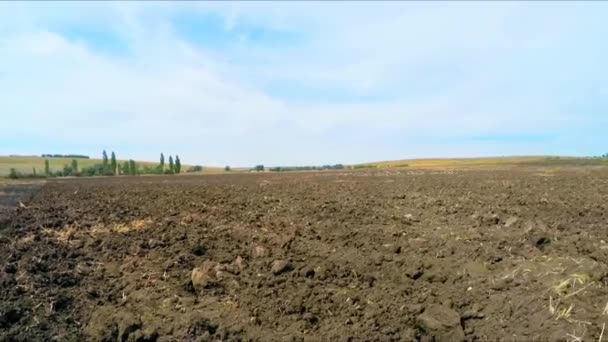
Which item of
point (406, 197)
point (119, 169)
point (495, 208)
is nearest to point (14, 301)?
point (495, 208)

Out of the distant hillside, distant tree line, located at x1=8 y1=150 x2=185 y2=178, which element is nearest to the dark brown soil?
the distant hillside

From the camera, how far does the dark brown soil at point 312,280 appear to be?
4.65 meters

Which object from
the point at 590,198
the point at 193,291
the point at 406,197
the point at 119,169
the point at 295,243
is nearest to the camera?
the point at 193,291

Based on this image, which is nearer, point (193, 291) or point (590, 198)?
point (193, 291)

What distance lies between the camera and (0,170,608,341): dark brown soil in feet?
15.3

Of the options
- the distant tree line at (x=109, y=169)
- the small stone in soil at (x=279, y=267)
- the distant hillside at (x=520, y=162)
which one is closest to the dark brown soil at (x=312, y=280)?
the small stone in soil at (x=279, y=267)

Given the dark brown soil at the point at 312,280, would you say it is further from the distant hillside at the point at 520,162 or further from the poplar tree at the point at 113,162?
the poplar tree at the point at 113,162

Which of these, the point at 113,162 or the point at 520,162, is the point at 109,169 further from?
the point at 520,162

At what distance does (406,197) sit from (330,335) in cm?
1049

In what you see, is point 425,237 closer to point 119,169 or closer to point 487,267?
point 487,267

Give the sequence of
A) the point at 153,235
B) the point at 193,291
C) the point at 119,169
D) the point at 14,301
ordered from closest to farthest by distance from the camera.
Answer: the point at 14,301, the point at 193,291, the point at 153,235, the point at 119,169

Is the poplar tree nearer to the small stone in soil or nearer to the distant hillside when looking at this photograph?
the distant hillside

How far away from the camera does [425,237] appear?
26.3ft

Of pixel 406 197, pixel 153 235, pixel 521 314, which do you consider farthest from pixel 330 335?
pixel 406 197
